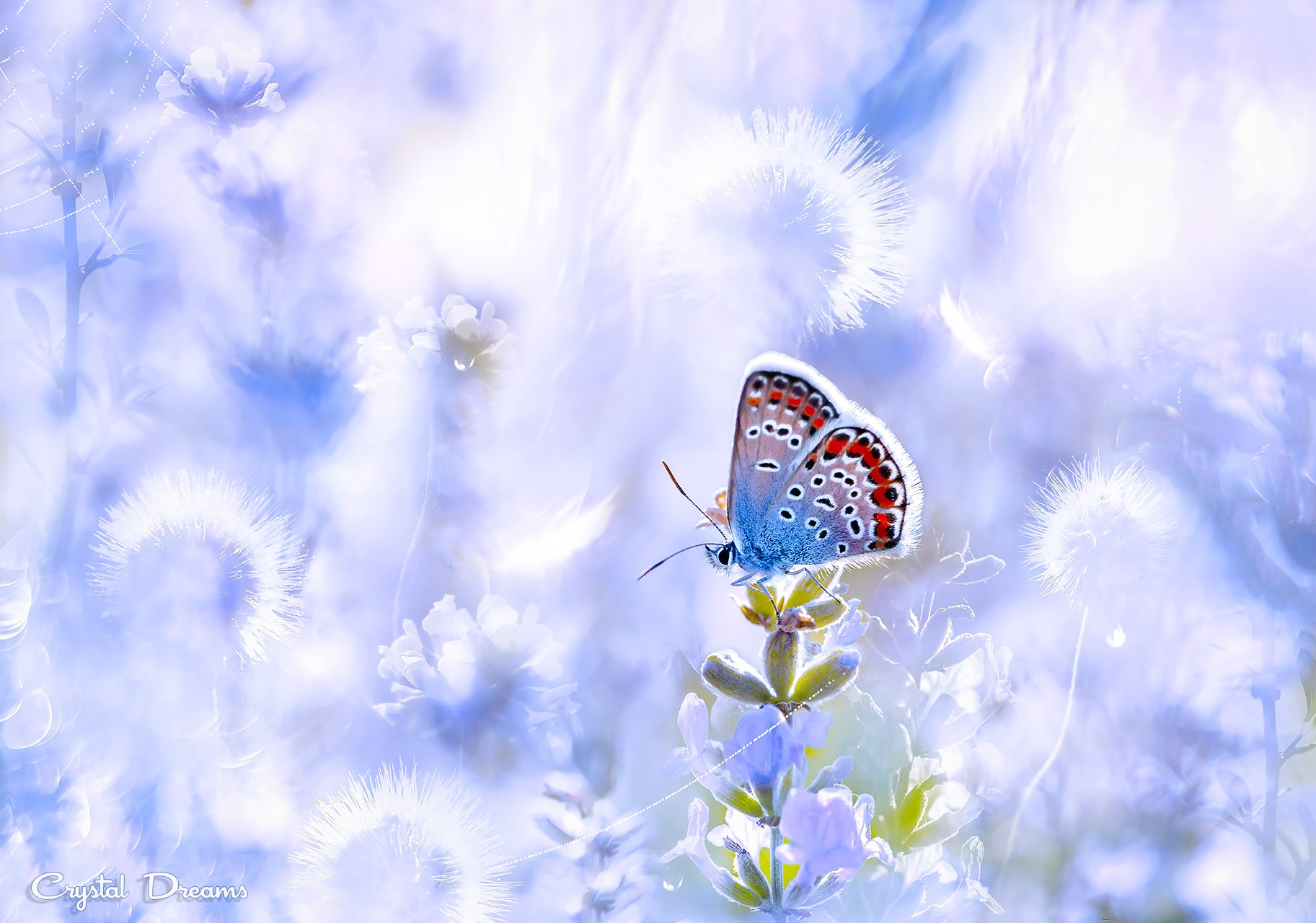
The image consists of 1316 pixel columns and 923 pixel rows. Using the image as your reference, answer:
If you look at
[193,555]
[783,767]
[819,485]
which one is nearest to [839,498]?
[819,485]

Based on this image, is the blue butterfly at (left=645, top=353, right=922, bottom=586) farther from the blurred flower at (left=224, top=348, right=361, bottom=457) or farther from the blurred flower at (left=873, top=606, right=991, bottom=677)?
the blurred flower at (left=224, top=348, right=361, bottom=457)

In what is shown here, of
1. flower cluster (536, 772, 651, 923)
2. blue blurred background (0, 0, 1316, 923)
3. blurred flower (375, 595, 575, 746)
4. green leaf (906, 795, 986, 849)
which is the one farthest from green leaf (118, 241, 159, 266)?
green leaf (906, 795, 986, 849)

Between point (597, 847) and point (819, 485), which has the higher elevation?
point (819, 485)

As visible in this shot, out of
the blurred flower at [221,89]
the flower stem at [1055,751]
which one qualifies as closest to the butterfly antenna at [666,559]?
the flower stem at [1055,751]

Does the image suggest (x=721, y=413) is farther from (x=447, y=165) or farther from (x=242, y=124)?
(x=242, y=124)

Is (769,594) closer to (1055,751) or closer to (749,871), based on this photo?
(749,871)

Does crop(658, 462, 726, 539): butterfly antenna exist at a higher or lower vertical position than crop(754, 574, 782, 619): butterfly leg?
lower

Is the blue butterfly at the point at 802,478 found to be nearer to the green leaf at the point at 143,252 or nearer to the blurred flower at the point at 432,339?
the blurred flower at the point at 432,339
